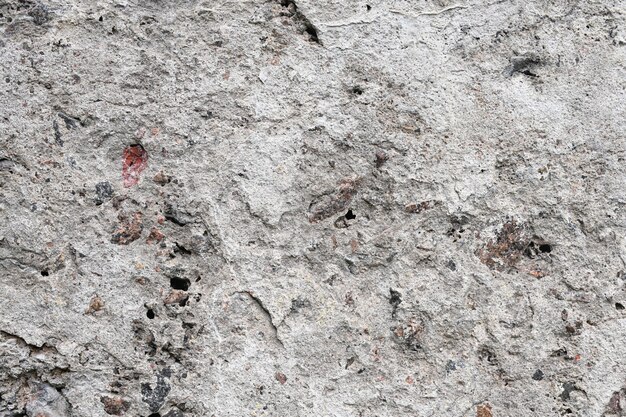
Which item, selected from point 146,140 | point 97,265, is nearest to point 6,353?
point 97,265

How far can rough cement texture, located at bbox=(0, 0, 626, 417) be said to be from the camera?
4.62 feet

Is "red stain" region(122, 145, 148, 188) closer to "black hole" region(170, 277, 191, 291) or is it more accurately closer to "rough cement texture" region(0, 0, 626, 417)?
"rough cement texture" region(0, 0, 626, 417)

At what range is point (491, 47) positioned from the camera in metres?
1.50

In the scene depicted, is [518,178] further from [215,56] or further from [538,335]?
[215,56]

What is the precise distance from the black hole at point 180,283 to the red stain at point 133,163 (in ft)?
0.70

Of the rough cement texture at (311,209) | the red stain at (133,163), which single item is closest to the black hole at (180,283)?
the rough cement texture at (311,209)

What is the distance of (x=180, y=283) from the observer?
144cm

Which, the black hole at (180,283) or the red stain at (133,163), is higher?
the red stain at (133,163)

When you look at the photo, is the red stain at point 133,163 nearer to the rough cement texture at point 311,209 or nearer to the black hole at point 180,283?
the rough cement texture at point 311,209

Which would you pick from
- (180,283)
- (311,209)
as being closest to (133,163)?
(180,283)

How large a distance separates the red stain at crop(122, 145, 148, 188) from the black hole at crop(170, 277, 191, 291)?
0.21 metres

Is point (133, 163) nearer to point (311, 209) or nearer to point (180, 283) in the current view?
point (180, 283)

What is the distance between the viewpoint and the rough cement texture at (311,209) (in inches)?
55.4

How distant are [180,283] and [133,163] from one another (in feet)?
0.86
